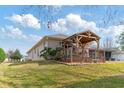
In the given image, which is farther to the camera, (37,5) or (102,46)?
(102,46)

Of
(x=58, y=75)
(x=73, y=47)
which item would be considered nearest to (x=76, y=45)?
(x=73, y=47)

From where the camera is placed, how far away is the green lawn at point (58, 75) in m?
8.20

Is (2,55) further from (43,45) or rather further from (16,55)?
(43,45)

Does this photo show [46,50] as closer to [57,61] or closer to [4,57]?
[57,61]

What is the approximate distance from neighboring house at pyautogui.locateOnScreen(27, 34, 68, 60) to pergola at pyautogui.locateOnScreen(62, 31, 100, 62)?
1.16 ft

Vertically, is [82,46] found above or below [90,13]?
below

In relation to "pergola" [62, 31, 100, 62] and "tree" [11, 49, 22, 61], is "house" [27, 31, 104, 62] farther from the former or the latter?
"tree" [11, 49, 22, 61]

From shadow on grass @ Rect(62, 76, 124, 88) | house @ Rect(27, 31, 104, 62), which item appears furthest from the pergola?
shadow on grass @ Rect(62, 76, 124, 88)

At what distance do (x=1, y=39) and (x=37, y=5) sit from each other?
1.43m

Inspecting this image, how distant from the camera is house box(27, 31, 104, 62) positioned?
9.14 metres

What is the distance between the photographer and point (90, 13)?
8.57 metres

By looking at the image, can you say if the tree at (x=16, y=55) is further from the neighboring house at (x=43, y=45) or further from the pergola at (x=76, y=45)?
the pergola at (x=76, y=45)

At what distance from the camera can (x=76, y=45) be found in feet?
33.6
